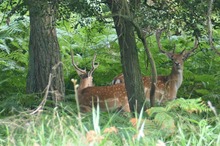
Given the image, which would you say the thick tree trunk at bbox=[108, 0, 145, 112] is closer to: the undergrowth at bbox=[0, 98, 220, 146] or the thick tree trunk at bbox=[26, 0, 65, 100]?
the undergrowth at bbox=[0, 98, 220, 146]

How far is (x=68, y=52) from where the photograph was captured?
12.1 m

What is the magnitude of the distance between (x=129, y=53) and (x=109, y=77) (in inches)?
182

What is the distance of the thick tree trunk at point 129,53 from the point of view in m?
6.57

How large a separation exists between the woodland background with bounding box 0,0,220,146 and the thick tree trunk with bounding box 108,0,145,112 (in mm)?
162

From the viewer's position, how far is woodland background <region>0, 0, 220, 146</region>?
12.7ft

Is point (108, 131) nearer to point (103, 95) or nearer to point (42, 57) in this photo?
point (42, 57)

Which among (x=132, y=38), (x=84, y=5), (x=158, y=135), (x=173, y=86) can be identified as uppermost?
(x=84, y=5)

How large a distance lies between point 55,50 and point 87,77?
178 centimetres

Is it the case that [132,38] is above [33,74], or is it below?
above

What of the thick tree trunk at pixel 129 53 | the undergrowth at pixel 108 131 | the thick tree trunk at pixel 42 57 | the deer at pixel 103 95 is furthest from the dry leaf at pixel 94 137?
the deer at pixel 103 95

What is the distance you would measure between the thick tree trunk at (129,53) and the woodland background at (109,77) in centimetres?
16

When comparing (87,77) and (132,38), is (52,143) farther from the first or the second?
(87,77)

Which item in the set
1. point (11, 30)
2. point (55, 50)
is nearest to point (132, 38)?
point (55, 50)

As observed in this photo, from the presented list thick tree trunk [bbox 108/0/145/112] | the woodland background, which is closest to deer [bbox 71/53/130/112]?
the woodland background
